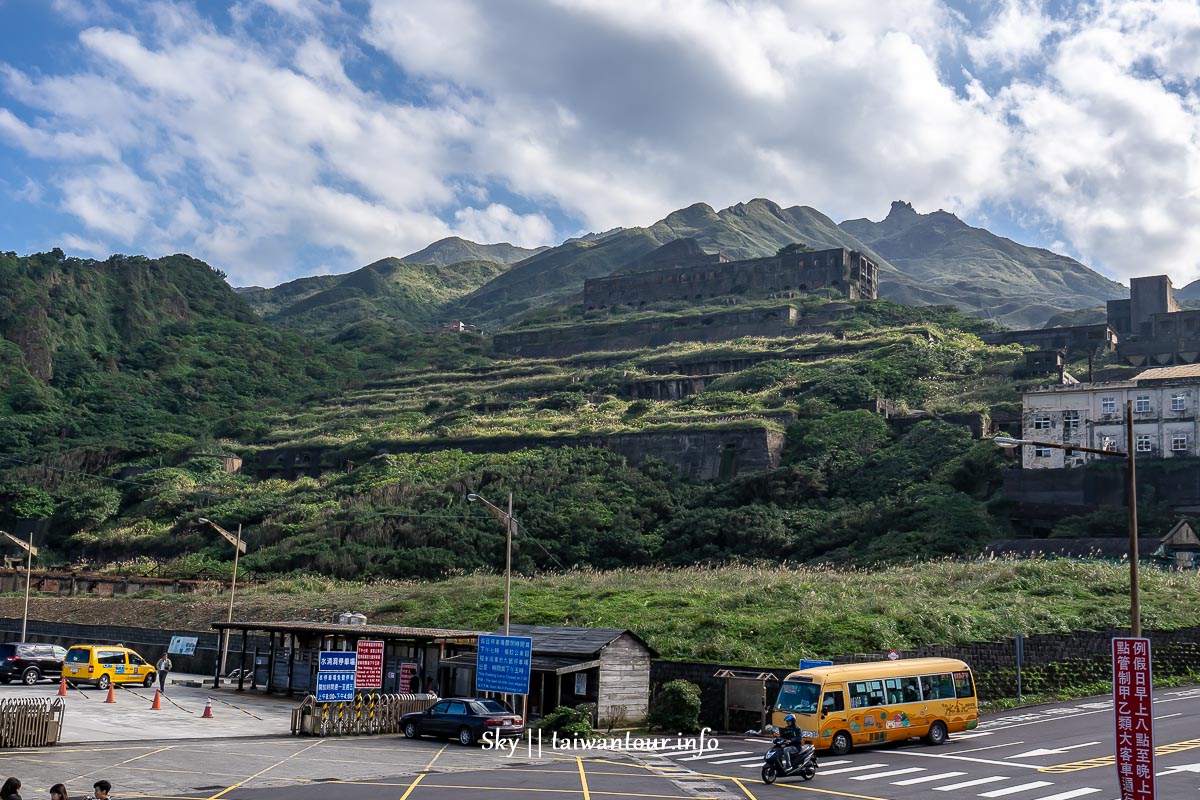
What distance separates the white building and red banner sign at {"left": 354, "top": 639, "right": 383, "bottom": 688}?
44730 millimetres

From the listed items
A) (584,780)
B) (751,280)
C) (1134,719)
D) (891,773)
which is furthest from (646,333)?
(1134,719)

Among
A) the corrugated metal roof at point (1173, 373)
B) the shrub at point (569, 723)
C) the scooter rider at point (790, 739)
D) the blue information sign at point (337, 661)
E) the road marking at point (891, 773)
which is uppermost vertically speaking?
the corrugated metal roof at point (1173, 373)

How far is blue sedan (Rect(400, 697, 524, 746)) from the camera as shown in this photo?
2820 centimetres

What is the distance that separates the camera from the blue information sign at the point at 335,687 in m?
29.8

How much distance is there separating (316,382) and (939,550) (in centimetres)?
8175

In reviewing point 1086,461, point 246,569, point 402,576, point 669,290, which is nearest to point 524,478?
point 402,576

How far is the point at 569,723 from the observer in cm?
2986

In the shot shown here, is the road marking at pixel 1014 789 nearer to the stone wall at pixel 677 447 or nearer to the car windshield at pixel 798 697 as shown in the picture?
the car windshield at pixel 798 697

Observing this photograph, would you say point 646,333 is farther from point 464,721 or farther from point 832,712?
point 832,712

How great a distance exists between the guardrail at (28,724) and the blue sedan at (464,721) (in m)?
8.85

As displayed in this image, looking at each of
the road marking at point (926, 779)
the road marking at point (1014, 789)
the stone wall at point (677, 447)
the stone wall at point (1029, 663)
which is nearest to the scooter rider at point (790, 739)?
the road marking at point (926, 779)

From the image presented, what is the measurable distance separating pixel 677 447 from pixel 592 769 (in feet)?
176

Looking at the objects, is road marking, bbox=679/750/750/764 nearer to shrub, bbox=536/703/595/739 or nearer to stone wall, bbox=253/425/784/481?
shrub, bbox=536/703/595/739

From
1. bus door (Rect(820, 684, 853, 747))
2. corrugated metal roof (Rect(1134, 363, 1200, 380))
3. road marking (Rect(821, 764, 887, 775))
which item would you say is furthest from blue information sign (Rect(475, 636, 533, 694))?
corrugated metal roof (Rect(1134, 363, 1200, 380))
